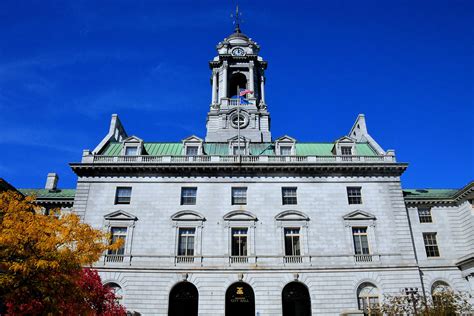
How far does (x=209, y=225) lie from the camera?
3419 centimetres

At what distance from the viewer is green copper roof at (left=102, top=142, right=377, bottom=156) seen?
39438mm

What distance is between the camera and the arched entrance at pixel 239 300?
106 feet

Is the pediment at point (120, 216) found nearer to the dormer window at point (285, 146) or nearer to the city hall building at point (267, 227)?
the city hall building at point (267, 227)

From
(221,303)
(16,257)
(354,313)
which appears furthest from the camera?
(221,303)

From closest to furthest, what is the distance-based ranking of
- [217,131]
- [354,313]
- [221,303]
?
[354,313], [221,303], [217,131]

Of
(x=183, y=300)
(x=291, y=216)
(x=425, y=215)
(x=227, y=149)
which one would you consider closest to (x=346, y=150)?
(x=291, y=216)

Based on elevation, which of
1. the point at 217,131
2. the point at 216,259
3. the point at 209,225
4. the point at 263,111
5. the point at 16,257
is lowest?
the point at 16,257

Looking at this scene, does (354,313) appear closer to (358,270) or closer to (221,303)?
(358,270)

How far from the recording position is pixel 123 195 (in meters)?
35.8

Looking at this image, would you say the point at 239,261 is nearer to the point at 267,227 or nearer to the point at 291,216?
the point at 267,227

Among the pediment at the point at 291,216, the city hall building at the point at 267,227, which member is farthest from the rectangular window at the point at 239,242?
the pediment at the point at 291,216

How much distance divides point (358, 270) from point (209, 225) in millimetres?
13893

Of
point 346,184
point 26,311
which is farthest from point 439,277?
point 26,311

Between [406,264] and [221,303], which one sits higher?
[406,264]
